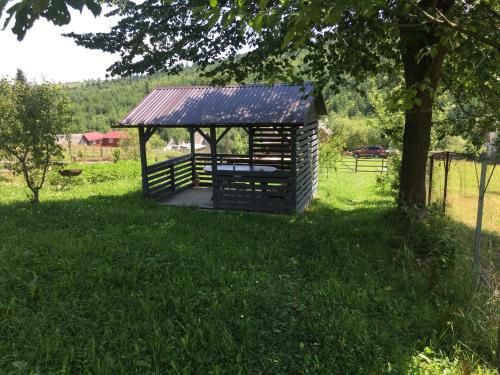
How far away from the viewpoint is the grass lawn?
3.25 metres

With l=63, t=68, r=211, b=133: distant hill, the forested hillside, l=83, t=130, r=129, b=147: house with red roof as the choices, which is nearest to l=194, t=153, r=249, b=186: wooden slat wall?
the forested hillside

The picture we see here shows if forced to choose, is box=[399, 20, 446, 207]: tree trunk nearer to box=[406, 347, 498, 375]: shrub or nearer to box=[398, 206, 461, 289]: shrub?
box=[398, 206, 461, 289]: shrub

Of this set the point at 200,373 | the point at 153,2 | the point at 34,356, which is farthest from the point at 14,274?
the point at 153,2

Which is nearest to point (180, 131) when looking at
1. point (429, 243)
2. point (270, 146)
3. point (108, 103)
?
point (108, 103)

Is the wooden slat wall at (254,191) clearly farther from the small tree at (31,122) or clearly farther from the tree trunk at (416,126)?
the small tree at (31,122)

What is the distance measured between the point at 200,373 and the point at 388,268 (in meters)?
3.16

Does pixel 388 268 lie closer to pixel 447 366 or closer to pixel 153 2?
pixel 447 366

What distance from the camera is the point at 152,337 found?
11.5ft

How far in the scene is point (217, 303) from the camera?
4035 millimetres

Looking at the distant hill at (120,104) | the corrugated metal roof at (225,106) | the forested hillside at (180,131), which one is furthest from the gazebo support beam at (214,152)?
the distant hill at (120,104)

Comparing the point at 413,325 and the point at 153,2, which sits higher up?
the point at 153,2

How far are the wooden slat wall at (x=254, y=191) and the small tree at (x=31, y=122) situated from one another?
4264mm

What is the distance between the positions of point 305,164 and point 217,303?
7250 millimetres

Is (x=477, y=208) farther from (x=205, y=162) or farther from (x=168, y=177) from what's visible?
(x=205, y=162)
